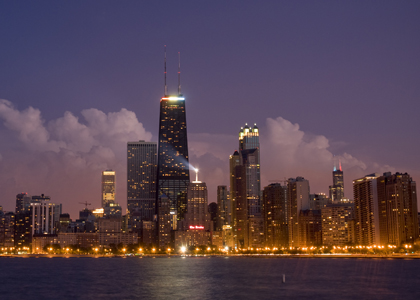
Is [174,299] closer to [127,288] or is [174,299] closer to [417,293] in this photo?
[127,288]

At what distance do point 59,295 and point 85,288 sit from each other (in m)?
12.5

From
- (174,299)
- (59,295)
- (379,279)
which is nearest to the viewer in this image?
(174,299)

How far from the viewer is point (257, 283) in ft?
438

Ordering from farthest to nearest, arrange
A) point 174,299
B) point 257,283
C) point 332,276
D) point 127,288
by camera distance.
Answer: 1. point 332,276
2. point 257,283
3. point 127,288
4. point 174,299

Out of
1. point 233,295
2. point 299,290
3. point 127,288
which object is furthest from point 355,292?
point 127,288

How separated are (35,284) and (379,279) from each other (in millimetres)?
78955

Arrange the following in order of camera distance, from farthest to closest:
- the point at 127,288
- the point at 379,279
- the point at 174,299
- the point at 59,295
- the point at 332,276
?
the point at 332,276, the point at 379,279, the point at 127,288, the point at 59,295, the point at 174,299

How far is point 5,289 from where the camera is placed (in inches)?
5030

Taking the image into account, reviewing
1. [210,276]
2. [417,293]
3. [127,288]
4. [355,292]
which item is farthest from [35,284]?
[417,293]

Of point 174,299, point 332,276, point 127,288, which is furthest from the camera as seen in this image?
point 332,276

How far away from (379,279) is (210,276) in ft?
137

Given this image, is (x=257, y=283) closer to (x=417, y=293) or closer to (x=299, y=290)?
(x=299, y=290)

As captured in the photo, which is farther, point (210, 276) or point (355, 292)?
point (210, 276)

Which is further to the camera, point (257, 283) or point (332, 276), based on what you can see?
point (332, 276)
